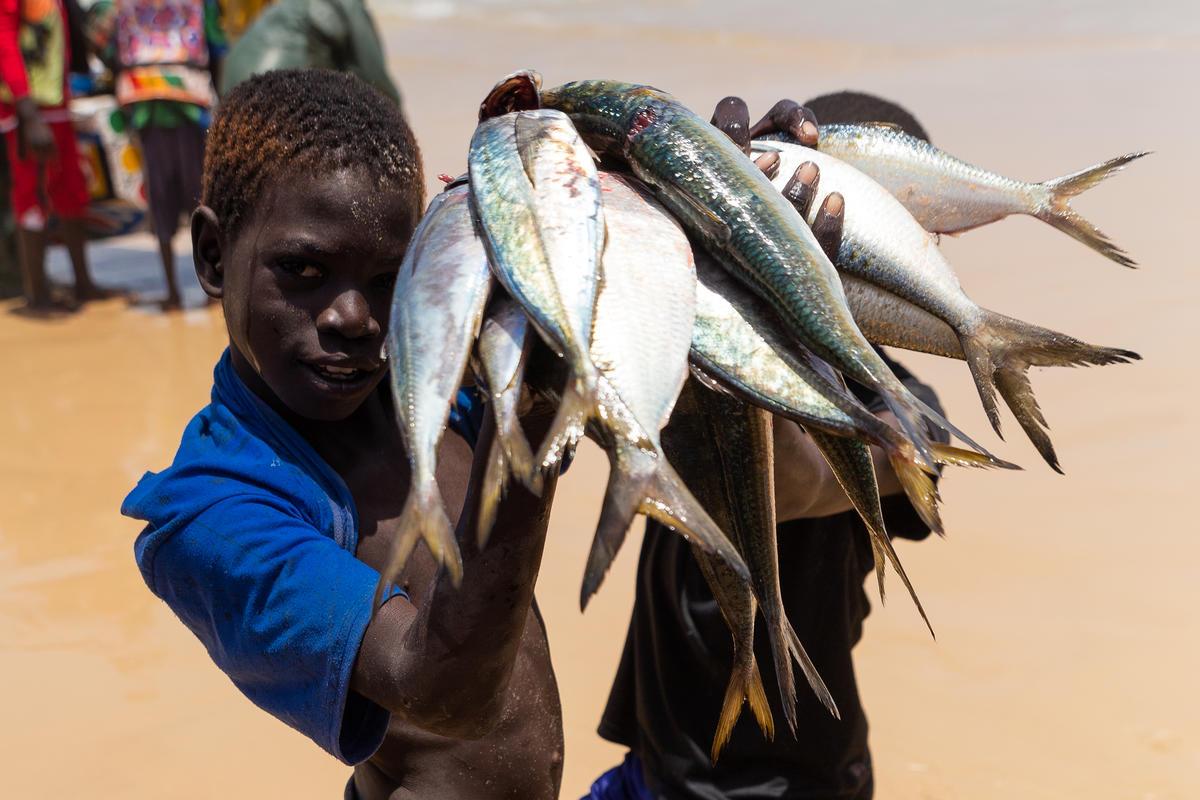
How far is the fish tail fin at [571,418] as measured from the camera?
46.4 inches

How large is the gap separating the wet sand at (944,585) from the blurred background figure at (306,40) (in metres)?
1.71

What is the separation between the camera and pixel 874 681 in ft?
13.1

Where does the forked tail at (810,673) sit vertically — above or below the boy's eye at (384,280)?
below

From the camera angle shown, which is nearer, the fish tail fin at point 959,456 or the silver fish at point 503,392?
the silver fish at point 503,392

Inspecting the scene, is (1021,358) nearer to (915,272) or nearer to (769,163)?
(915,272)

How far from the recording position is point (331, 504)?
5.96 feet

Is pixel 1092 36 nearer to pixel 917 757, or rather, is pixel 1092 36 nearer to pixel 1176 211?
pixel 1176 211

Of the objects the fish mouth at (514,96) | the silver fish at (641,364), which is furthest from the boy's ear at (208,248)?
the silver fish at (641,364)

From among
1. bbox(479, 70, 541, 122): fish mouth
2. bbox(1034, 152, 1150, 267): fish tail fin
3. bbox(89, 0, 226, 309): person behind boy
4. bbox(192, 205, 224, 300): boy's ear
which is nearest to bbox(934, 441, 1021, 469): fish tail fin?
bbox(479, 70, 541, 122): fish mouth

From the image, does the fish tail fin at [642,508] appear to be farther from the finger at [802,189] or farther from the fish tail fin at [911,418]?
the finger at [802,189]

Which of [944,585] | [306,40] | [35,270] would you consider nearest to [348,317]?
[944,585]

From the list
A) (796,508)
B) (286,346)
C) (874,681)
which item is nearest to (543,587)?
(874,681)

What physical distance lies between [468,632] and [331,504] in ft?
1.41

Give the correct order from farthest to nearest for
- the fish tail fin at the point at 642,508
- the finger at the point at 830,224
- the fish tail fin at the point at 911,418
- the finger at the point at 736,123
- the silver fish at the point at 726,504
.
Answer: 1. the finger at the point at 736,123
2. the finger at the point at 830,224
3. the silver fish at the point at 726,504
4. the fish tail fin at the point at 911,418
5. the fish tail fin at the point at 642,508
